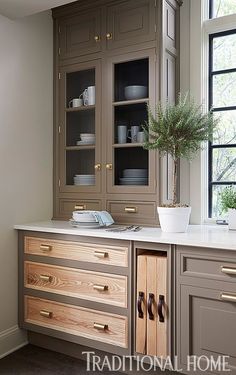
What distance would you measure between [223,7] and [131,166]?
1388mm

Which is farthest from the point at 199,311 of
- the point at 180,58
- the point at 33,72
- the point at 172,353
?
the point at 33,72

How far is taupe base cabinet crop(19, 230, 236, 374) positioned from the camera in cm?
190

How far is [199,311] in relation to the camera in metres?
1.95

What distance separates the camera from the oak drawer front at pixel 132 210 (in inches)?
98.6

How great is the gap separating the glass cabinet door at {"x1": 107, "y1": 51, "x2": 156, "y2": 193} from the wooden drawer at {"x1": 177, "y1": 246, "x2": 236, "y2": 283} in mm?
658

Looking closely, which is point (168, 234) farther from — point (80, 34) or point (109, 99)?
point (80, 34)

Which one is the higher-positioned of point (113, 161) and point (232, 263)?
point (113, 161)

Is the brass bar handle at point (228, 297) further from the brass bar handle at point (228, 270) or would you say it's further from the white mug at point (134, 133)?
the white mug at point (134, 133)

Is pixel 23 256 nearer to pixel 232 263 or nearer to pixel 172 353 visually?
pixel 172 353

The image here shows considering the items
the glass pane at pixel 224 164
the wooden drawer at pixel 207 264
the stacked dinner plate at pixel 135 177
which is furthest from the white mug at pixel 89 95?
the wooden drawer at pixel 207 264

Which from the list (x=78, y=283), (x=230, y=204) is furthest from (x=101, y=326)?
(x=230, y=204)

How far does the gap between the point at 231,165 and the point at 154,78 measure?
2.81ft

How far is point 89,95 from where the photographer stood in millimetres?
2791

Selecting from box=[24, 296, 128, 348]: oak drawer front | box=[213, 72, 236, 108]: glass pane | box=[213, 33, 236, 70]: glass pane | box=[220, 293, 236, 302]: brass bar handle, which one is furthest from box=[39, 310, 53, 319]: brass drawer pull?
box=[213, 33, 236, 70]: glass pane
